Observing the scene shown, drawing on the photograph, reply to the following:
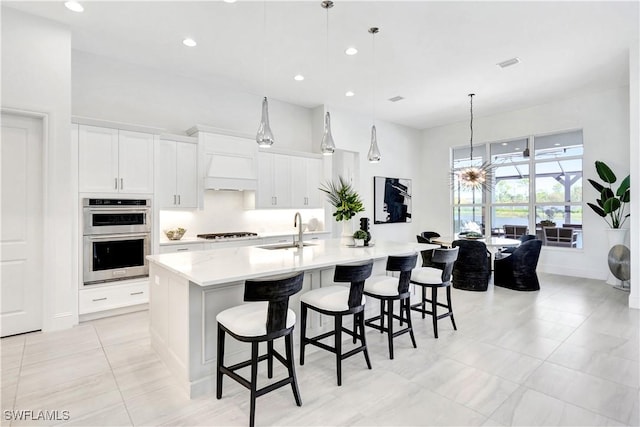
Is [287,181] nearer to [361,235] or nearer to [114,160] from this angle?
[361,235]

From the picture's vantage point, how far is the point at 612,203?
5273mm

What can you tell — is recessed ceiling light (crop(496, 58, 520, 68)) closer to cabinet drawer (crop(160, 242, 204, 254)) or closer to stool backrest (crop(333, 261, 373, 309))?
stool backrest (crop(333, 261, 373, 309))

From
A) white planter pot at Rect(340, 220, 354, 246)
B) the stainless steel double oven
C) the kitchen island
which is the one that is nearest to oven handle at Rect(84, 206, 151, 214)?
the stainless steel double oven

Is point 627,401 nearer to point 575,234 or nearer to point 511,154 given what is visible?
point 575,234

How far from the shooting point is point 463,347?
10.3 feet

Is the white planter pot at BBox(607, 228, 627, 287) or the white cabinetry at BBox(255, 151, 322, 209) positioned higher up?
the white cabinetry at BBox(255, 151, 322, 209)

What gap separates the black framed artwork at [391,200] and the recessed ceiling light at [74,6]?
565 cm

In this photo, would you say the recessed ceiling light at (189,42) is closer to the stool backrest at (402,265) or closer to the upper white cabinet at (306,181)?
the upper white cabinet at (306,181)

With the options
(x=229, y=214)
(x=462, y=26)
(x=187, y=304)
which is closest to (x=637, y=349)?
(x=462, y=26)

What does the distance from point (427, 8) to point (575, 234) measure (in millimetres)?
5403

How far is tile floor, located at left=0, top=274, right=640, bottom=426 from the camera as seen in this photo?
2.10 metres

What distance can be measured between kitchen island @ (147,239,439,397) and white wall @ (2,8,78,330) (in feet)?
4.59

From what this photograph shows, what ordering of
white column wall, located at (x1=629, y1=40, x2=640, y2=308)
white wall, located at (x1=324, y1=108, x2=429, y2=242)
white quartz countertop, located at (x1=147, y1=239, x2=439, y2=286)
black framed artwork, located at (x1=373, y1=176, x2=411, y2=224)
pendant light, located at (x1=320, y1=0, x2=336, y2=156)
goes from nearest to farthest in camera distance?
1. white quartz countertop, located at (x1=147, y1=239, x2=439, y2=286)
2. pendant light, located at (x1=320, y1=0, x2=336, y2=156)
3. white column wall, located at (x1=629, y1=40, x2=640, y2=308)
4. white wall, located at (x1=324, y1=108, x2=429, y2=242)
5. black framed artwork, located at (x1=373, y1=176, x2=411, y2=224)

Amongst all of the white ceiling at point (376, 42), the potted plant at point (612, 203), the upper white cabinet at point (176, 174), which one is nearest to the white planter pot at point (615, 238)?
the potted plant at point (612, 203)
